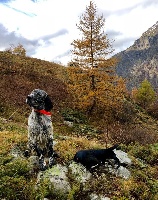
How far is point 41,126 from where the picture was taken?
859 centimetres

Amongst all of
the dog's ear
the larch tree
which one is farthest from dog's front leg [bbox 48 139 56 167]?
the larch tree

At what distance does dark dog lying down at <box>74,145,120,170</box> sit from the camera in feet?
28.6

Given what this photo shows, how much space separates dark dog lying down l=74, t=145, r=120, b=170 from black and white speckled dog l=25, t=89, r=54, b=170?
0.78 meters

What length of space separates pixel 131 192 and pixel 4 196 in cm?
312

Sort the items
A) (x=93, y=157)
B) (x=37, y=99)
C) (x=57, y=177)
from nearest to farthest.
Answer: (x=57, y=177)
(x=37, y=99)
(x=93, y=157)

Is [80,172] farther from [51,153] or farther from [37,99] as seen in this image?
[37,99]

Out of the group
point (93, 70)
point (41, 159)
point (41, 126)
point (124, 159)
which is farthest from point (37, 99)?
point (93, 70)

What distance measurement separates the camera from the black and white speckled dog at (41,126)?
328 inches

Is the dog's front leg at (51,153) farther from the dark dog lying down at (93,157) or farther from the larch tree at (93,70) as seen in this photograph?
the larch tree at (93,70)

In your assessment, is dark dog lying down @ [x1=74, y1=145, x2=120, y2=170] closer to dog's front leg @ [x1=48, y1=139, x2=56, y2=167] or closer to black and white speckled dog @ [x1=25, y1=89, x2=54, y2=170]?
dog's front leg @ [x1=48, y1=139, x2=56, y2=167]

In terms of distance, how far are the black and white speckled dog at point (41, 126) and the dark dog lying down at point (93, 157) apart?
2.55ft

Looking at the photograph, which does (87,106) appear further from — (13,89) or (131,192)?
(131,192)

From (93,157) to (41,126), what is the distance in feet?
5.36

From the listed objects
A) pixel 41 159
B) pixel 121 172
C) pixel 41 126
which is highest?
pixel 41 126
